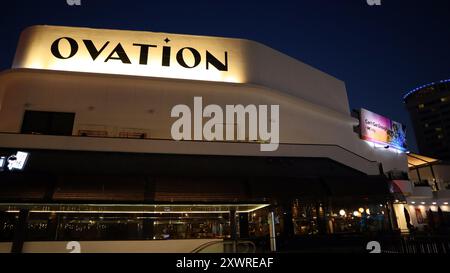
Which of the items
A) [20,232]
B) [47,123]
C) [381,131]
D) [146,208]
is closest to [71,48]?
[47,123]

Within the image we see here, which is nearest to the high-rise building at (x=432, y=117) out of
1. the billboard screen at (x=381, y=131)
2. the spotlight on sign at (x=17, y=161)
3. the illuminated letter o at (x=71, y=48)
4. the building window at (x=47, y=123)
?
the billboard screen at (x=381, y=131)

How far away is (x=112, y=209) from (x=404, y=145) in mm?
27832

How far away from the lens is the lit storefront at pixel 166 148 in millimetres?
12477

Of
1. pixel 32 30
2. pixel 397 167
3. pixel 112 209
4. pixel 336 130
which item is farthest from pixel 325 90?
pixel 32 30

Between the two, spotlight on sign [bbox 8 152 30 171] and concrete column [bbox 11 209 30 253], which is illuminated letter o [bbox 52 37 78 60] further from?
concrete column [bbox 11 209 30 253]

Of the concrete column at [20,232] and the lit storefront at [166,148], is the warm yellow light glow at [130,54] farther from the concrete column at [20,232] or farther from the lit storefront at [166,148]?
the concrete column at [20,232]

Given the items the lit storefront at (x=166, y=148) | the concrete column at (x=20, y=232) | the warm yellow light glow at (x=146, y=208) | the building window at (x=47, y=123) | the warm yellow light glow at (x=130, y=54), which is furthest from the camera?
the warm yellow light glow at (x=130, y=54)

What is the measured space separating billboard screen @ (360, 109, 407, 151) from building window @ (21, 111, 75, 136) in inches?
820

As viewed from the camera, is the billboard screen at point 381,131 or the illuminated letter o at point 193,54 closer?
the illuminated letter o at point 193,54

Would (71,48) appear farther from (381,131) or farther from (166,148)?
(381,131)

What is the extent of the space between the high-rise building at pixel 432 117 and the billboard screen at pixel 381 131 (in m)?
94.0

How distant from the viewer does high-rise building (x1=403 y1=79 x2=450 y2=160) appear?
10656 centimetres

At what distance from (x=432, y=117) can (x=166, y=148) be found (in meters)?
124
